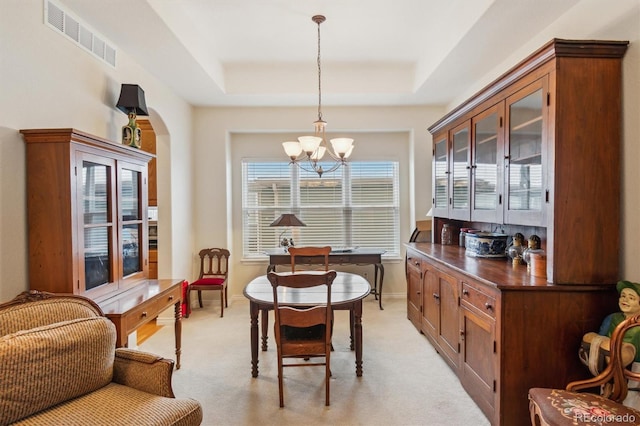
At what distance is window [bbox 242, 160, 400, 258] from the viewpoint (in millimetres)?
5375

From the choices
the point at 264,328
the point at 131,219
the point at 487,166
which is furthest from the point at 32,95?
the point at 487,166

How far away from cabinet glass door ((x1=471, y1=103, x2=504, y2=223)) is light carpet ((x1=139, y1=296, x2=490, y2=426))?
137 centimetres

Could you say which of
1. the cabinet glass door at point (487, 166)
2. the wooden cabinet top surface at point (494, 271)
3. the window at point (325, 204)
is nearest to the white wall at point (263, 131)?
the window at point (325, 204)

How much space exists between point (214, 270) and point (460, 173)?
342 centimetres

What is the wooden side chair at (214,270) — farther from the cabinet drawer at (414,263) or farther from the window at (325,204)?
the cabinet drawer at (414,263)

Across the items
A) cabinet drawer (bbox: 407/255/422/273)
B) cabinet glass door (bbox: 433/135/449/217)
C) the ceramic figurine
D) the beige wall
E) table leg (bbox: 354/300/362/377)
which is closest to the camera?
the beige wall

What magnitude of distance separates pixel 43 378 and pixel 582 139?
9.72 ft

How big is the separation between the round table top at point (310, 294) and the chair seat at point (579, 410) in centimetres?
131

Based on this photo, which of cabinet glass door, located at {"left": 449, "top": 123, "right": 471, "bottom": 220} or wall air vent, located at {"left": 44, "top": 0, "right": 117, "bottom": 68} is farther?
cabinet glass door, located at {"left": 449, "top": 123, "right": 471, "bottom": 220}

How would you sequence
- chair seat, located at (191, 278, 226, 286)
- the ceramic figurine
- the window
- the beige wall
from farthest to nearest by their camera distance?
the window < chair seat, located at (191, 278, 226, 286) < the ceramic figurine < the beige wall

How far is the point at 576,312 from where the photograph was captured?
202 cm

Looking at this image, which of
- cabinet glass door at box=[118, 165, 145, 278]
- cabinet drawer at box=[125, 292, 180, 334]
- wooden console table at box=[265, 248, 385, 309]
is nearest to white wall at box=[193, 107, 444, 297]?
wooden console table at box=[265, 248, 385, 309]

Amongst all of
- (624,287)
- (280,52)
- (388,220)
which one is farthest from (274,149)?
(624,287)

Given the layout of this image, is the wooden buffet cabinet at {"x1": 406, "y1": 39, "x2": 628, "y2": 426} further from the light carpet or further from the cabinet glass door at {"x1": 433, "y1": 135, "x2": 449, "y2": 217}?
the cabinet glass door at {"x1": 433, "y1": 135, "x2": 449, "y2": 217}
